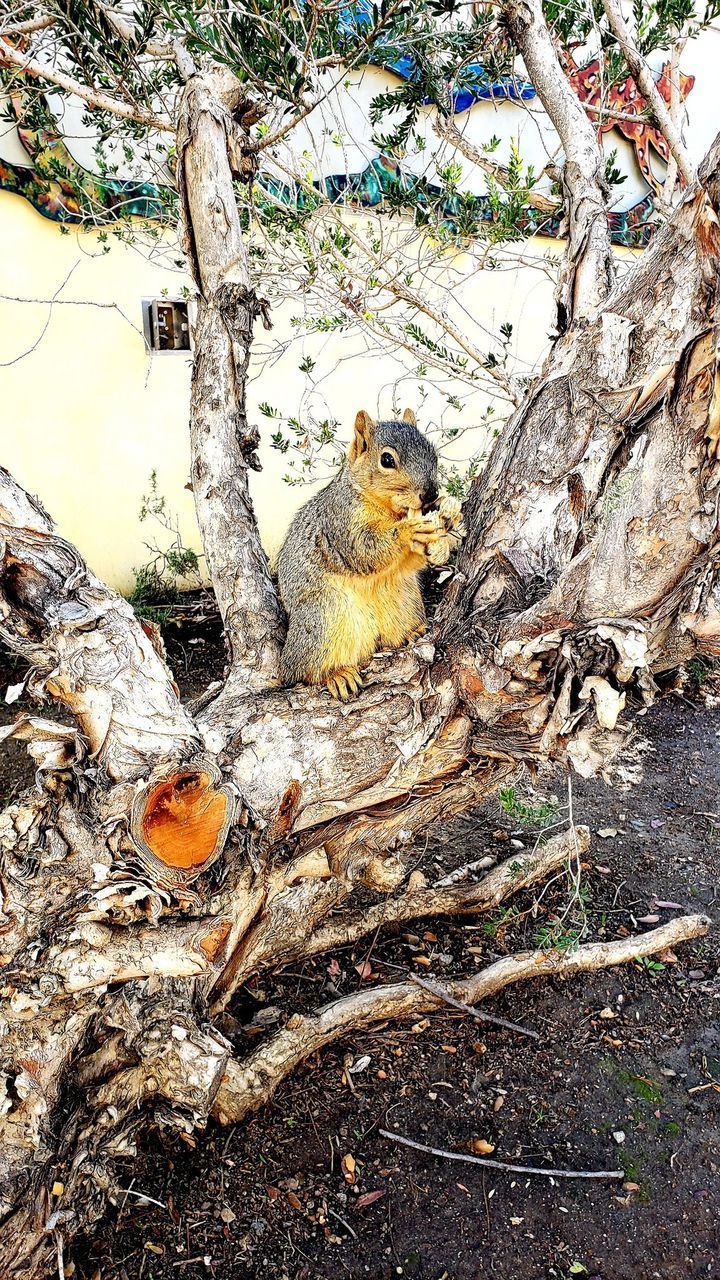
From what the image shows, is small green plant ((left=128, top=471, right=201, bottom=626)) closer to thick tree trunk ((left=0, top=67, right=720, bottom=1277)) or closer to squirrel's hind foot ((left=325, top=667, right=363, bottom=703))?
thick tree trunk ((left=0, top=67, right=720, bottom=1277))

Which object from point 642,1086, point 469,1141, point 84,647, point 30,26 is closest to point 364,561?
point 84,647

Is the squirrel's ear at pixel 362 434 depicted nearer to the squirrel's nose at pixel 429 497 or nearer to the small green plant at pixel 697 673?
the squirrel's nose at pixel 429 497

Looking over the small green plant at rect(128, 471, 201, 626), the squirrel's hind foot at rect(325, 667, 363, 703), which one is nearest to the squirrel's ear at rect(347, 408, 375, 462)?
the squirrel's hind foot at rect(325, 667, 363, 703)

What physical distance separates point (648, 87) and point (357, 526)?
2.05m

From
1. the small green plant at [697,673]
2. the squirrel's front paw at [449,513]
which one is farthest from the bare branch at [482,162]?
the small green plant at [697,673]

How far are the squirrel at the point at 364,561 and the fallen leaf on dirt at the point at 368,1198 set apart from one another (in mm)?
1288

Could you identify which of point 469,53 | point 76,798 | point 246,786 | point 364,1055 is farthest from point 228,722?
point 469,53

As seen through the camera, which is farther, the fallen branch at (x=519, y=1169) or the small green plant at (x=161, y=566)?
the small green plant at (x=161, y=566)

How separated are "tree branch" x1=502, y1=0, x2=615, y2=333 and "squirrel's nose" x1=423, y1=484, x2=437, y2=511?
1.95 feet

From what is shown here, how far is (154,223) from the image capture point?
474cm

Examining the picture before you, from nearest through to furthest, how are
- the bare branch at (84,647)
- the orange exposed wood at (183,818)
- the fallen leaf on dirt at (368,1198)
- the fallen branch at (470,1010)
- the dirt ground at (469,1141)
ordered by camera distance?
the orange exposed wood at (183,818)
the bare branch at (84,647)
the dirt ground at (469,1141)
the fallen leaf on dirt at (368,1198)
the fallen branch at (470,1010)

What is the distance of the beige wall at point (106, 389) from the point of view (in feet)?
15.5

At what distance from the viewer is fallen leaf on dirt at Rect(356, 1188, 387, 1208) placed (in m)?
2.17

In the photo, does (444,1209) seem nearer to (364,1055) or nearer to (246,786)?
(364,1055)
